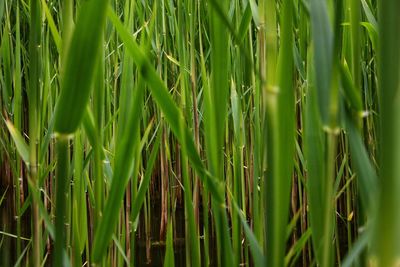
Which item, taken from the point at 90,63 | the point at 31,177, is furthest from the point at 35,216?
the point at 90,63

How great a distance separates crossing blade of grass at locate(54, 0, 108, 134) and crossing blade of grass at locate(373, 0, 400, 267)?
0.17 m

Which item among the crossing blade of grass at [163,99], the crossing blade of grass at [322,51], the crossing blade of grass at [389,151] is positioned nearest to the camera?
the crossing blade of grass at [389,151]

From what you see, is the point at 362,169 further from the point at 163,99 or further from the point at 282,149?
the point at 163,99

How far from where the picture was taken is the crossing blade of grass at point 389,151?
0.86 feet

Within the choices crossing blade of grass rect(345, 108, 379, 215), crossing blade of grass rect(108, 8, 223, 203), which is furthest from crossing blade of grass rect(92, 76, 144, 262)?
crossing blade of grass rect(345, 108, 379, 215)

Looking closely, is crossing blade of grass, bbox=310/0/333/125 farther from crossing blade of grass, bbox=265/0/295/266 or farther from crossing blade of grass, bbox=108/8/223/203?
crossing blade of grass, bbox=108/8/223/203

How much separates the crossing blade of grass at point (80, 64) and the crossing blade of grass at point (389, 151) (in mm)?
174

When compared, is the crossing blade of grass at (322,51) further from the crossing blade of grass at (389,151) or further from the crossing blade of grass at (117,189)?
the crossing blade of grass at (117,189)

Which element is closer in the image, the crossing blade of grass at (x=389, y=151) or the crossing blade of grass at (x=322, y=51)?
the crossing blade of grass at (x=389, y=151)

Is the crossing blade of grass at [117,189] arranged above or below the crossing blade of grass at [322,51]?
below

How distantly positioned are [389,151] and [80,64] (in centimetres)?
20

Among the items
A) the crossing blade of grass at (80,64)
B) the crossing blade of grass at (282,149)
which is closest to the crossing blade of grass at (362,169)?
the crossing blade of grass at (282,149)

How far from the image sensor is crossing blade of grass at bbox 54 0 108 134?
36cm

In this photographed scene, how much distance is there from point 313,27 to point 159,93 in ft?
0.53
